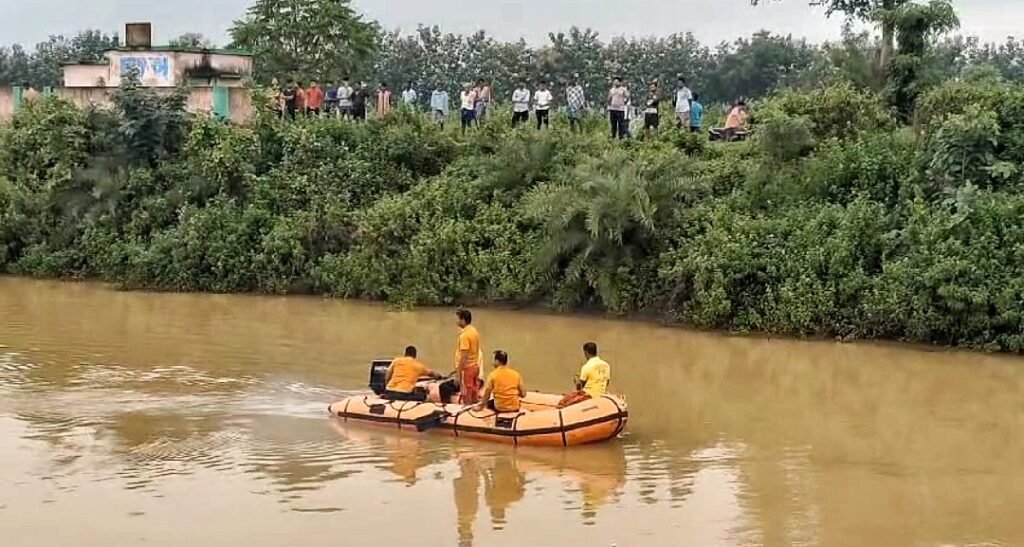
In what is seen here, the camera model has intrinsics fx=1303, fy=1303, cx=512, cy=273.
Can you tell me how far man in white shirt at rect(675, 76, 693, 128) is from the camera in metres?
29.0

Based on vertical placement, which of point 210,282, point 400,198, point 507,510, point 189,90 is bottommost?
point 507,510

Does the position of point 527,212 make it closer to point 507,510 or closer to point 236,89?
point 236,89

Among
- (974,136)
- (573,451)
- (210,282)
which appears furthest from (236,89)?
(573,451)

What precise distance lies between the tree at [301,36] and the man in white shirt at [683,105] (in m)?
18.1

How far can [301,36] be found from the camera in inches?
1737

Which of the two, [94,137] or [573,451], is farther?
[94,137]

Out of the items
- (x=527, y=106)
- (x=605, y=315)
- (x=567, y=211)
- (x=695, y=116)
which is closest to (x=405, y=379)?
(x=567, y=211)

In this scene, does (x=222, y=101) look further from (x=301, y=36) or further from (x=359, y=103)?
(x=301, y=36)

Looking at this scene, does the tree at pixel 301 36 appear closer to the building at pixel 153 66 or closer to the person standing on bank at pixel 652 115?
the building at pixel 153 66

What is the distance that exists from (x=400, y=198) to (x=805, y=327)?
31.1 feet

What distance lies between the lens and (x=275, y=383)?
60.0 feet

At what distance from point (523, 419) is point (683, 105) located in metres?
16.1

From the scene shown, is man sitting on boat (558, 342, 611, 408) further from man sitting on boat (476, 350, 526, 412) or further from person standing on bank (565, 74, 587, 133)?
person standing on bank (565, 74, 587, 133)

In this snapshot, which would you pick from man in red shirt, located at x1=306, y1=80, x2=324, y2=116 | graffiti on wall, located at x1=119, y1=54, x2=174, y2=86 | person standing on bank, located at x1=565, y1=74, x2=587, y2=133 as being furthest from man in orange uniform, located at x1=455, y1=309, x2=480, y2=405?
graffiti on wall, located at x1=119, y1=54, x2=174, y2=86
